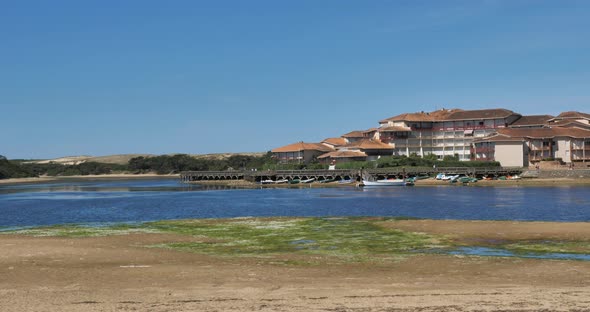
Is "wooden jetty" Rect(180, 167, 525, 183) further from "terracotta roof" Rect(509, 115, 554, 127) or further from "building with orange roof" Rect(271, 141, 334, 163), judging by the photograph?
"terracotta roof" Rect(509, 115, 554, 127)

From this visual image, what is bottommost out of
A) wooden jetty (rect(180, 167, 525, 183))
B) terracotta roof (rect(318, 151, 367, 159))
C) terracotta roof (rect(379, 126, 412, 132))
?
wooden jetty (rect(180, 167, 525, 183))

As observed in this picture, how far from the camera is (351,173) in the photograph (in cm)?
14300

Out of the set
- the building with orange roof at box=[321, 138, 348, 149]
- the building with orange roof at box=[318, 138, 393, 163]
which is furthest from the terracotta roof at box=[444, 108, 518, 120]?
the building with orange roof at box=[321, 138, 348, 149]

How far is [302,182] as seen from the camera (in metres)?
144

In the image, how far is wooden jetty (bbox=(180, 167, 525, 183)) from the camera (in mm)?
132750

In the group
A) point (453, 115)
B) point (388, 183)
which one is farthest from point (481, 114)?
point (388, 183)

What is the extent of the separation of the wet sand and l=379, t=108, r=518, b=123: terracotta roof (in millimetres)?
133212

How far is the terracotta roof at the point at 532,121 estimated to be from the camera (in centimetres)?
15612

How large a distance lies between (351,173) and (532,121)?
48.5 metres

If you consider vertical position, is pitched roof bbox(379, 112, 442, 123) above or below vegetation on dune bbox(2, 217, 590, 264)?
above

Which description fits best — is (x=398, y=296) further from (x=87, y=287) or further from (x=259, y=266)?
(x=87, y=287)

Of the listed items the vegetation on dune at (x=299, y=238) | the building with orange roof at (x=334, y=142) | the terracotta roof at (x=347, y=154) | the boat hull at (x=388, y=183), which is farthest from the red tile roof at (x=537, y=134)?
the vegetation on dune at (x=299, y=238)

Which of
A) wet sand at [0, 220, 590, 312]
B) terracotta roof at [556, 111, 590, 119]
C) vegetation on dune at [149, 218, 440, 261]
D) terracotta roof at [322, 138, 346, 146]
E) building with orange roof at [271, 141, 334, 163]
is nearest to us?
wet sand at [0, 220, 590, 312]

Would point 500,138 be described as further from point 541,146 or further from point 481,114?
point 481,114
